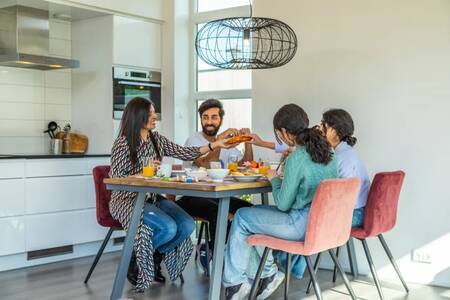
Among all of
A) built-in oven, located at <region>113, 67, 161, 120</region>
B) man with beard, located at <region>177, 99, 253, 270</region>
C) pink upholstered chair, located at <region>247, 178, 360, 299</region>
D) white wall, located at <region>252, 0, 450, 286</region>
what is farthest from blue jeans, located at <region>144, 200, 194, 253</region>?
built-in oven, located at <region>113, 67, 161, 120</region>

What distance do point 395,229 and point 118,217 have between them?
6.53 ft

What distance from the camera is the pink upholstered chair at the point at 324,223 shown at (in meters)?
3.02

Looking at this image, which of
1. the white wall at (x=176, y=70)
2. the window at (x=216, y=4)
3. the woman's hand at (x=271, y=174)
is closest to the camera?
the woman's hand at (x=271, y=174)

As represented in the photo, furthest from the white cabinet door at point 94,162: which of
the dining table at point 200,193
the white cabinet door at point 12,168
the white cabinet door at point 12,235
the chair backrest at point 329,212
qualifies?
the chair backrest at point 329,212

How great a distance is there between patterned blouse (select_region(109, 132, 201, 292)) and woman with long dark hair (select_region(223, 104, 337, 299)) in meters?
0.56

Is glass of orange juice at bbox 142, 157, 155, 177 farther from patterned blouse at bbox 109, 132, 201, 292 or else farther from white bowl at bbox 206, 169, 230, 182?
white bowl at bbox 206, 169, 230, 182

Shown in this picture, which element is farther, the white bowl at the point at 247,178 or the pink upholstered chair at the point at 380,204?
the pink upholstered chair at the point at 380,204

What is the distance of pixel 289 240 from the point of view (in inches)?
128

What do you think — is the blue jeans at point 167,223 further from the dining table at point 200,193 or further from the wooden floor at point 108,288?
the wooden floor at point 108,288

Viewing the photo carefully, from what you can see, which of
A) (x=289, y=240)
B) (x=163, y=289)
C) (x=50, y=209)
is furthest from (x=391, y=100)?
(x=50, y=209)

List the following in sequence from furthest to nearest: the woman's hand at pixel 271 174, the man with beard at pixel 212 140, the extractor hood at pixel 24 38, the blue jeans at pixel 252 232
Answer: the extractor hood at pixel 24 38, the man with beard at pixel 212 140, the woman's hand at pixel 271 174, the blue jeans at pixel 252 232

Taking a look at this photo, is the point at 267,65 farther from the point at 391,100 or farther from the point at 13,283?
the point at 13,283

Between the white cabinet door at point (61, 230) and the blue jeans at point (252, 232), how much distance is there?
1.88m

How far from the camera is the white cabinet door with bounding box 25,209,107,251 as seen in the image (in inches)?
182
